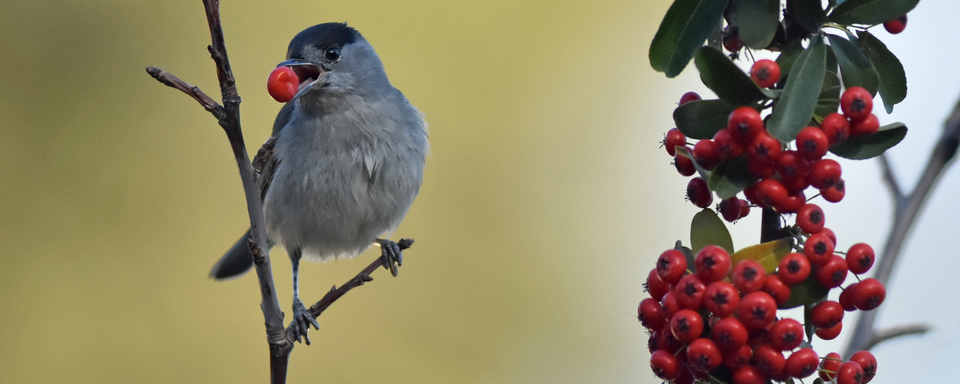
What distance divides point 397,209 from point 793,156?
77.2 inches

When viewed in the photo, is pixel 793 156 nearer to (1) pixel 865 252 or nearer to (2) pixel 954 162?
(1) pixel 865 252

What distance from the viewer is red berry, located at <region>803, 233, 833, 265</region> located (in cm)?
108

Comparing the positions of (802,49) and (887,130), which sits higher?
(802,49)

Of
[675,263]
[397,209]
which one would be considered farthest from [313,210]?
[675,263]

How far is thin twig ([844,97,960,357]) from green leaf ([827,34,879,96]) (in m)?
0.35

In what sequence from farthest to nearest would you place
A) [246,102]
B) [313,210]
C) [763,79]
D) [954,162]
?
[246,102]
[313,210]
[954,162]
[763,79]

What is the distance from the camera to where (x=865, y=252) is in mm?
1131

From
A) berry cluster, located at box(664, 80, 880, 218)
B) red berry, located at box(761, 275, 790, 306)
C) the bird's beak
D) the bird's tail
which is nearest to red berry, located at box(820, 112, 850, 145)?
berry cluster, located at box(664, 80, 880, 218)

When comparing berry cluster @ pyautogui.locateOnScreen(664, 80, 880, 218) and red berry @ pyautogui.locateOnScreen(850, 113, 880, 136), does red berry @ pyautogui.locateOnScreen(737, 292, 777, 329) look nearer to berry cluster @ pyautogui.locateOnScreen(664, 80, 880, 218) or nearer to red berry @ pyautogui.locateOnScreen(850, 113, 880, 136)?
berry cluster @ pyautogui.locateOnScreen(664, 80, 880, 218)

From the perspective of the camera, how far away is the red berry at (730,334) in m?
1.08

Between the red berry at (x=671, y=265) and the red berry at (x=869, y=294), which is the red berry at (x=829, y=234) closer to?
the red berry at (x=869, y=294)

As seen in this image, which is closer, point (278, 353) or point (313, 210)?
point (278, 353)

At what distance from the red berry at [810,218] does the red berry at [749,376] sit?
215mm

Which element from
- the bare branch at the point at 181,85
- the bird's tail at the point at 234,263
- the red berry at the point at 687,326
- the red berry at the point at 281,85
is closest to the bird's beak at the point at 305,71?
the red berry at the point at 281,85
